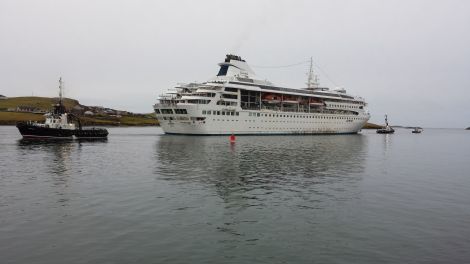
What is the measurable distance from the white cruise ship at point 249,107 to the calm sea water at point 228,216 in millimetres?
53656

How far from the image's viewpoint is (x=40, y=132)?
73375 mm

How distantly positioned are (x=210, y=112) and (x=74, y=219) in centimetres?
7056

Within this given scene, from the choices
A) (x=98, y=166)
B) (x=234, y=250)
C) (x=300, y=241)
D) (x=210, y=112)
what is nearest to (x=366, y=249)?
(x=300, y=241)

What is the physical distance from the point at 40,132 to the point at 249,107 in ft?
159

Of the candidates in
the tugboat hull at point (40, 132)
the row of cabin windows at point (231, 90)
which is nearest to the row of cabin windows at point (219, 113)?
the row of cabin windows at point (231, 90)

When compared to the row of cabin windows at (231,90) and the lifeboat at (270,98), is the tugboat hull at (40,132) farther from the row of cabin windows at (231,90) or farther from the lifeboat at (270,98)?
the lifeboat at (270,98)

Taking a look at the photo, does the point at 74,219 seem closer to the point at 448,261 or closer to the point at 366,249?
the point at 366,249

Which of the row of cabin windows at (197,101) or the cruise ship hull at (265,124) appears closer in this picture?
the row of cabin windows at (197,101)

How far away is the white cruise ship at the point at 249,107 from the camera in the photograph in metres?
87.4

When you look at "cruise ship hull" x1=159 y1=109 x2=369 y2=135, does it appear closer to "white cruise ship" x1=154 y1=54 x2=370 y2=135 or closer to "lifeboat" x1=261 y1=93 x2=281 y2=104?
"white cruise ship" x1=154 y1=54 x2=370 y2=135

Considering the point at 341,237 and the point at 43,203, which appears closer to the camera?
the point at 341,237

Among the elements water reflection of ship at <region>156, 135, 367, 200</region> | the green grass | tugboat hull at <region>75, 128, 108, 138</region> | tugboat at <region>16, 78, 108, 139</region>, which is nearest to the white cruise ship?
tugboat hull at <region>75, 128, 108, 138</region>

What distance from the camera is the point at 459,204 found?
22438 millimetres

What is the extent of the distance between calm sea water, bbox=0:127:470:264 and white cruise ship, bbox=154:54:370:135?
176 ft
